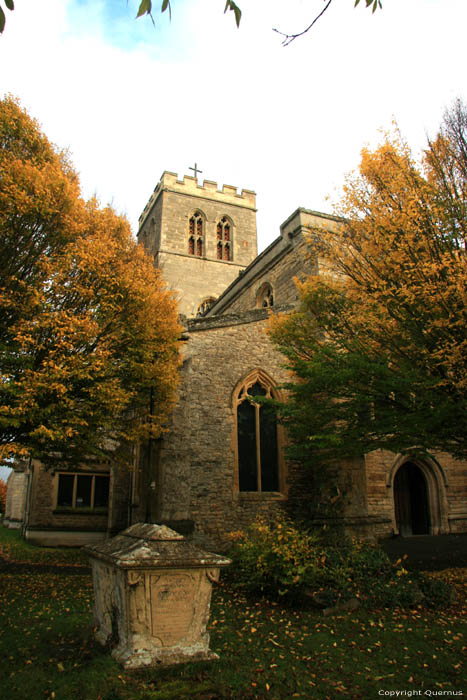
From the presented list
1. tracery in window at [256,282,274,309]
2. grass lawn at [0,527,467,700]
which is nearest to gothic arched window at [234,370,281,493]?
grass lawn at [0,527,467,700]

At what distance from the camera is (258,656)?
16.5ft

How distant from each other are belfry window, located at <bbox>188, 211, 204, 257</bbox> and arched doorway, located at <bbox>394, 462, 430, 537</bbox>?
24.2 meters

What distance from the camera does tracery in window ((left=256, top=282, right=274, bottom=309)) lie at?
1947 centimetres

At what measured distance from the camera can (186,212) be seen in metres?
35.4

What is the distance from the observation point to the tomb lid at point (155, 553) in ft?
15.2

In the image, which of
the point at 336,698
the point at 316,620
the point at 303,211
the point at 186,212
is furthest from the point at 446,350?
the point at 186,212

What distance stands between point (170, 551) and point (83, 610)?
3074 millimetres

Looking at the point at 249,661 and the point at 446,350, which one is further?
the point at 446,350

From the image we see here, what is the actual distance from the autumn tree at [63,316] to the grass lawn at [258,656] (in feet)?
10.4

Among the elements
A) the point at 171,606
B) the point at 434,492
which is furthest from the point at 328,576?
the point at 434,492

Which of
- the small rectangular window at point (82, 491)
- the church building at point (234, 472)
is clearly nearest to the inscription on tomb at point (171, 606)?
the church building at point (234, 472)

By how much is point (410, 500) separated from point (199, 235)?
86.1 feet

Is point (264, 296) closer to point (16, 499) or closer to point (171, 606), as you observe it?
point (171, 606)

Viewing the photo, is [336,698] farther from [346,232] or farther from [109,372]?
Result: [346,232]
